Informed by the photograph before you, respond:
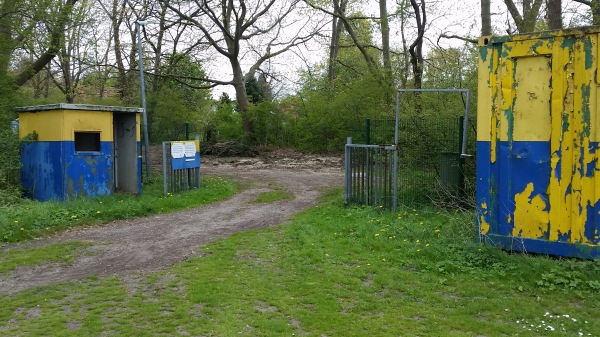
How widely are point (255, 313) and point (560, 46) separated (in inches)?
195

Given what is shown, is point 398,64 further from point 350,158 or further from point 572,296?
point 572,296

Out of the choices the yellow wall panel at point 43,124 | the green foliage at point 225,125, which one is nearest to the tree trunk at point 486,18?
the yellow wall panel at point 43,124

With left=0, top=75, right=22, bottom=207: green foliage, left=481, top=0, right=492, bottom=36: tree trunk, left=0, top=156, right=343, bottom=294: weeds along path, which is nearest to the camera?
left=0, top=156, right=343, bottom=294: weeds along path

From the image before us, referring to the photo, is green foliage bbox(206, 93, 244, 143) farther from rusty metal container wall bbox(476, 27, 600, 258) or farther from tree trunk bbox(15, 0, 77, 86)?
rusty metal container wall bbox(476, 27, 600, 258)

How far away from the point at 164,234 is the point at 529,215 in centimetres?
614

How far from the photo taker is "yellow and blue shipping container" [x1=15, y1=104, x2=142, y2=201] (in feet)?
42.3

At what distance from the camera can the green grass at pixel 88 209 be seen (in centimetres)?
996

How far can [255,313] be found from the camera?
5.43m

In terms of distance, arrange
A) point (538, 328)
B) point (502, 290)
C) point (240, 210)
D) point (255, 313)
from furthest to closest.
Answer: point (240, 210), point (502, 290), point (255, 313), point (538, 328)

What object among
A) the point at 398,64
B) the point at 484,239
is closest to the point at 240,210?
the point at 484,239

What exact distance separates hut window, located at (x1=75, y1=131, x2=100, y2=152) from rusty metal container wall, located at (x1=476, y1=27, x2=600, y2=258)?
9.83 metres

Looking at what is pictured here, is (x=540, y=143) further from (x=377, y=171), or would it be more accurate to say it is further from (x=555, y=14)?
(x=555, y=14)

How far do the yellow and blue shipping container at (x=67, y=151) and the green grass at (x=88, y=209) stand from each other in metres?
0.60

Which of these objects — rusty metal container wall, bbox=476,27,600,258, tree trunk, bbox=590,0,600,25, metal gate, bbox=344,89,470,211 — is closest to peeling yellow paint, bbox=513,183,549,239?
rusty metal container wall, bbox=476,27,600,258
